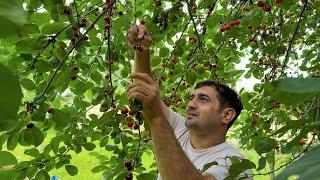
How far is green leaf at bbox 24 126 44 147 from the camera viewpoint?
1877mm

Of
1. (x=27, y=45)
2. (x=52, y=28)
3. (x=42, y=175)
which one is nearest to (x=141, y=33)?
(x=52, y=28)

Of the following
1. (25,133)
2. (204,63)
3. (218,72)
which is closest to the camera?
(25,133)

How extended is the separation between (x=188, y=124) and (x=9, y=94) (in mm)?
2057

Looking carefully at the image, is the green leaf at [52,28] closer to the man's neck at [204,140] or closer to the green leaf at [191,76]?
the man's neck at [204,140]

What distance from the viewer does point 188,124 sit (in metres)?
2.31

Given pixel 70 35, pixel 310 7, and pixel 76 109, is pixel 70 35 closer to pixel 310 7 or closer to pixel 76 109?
pixel 76 109

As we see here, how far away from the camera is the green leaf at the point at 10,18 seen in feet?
0.83

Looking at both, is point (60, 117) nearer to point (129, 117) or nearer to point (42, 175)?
point (42, 175)

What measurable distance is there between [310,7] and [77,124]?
1503mm

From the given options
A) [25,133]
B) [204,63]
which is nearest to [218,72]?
[204,63]

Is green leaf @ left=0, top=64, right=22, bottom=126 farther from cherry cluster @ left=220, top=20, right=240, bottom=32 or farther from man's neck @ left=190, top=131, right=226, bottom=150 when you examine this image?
cherry cluster @ left=220, top=20, right=240, bottom=32

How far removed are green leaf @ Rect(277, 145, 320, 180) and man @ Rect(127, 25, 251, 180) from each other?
966 millimetres

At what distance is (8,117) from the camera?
0.29 m

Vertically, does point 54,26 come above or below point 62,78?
above
